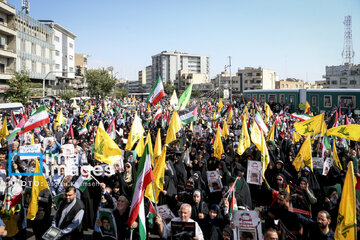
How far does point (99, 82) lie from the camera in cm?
5988

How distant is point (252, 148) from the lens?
10945 mm

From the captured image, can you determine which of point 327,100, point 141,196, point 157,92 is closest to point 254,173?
point 141,196

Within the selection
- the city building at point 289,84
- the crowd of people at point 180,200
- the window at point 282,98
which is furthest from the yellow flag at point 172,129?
the city building at point 289,84

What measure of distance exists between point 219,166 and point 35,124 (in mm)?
5987

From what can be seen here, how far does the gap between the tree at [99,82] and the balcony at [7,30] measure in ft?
72.4

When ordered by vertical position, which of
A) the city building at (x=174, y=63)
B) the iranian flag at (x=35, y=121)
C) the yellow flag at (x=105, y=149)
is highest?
the city building at (x=174, y=63)

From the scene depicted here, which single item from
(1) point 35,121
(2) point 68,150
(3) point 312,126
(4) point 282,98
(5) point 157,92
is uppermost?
(4) point 282,98

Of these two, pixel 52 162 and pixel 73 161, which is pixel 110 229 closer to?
pixel 73 161

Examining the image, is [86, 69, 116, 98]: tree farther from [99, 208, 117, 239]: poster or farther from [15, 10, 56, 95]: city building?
[99, 208, 117, 239]: poster

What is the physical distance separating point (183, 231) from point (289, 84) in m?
101

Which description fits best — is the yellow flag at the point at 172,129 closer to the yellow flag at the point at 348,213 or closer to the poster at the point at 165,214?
the poster at the point at 165,214

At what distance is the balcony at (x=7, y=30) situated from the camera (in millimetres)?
35500

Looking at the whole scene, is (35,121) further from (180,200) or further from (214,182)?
(214,182)

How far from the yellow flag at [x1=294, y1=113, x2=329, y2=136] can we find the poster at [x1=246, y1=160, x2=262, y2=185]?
3.41m
